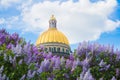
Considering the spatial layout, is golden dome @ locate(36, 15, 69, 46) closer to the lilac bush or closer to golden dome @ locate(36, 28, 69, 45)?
golden dome @ locate(36, 28, 69, 45)

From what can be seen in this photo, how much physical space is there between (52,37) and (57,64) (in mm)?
82395

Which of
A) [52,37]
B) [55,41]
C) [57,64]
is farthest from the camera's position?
[52,37]

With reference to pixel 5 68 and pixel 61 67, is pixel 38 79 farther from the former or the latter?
pixel 61 67

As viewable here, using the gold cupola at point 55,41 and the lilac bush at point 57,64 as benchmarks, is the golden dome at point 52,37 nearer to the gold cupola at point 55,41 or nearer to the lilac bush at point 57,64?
the gold cupola at point 55,41

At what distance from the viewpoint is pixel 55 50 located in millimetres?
91812

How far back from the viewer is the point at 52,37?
93.6m

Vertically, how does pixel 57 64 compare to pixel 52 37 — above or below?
below

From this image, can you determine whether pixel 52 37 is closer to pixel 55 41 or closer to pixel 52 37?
pixel 52 37

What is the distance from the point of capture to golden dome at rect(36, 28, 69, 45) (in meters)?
92.8

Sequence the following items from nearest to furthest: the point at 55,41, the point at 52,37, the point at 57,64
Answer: the point at 57,64, the point at 55,41, the point at 52,37

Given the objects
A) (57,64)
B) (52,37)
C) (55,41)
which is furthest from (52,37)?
(57,64)

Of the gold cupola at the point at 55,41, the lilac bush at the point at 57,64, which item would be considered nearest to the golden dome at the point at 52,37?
the gold cupola at the point at 55,41

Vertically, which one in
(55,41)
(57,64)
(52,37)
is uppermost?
(52,37)

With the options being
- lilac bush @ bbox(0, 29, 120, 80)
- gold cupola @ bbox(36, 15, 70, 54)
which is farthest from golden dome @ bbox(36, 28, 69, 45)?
lilac bush @ bbox(0, 29, 120, 80)
